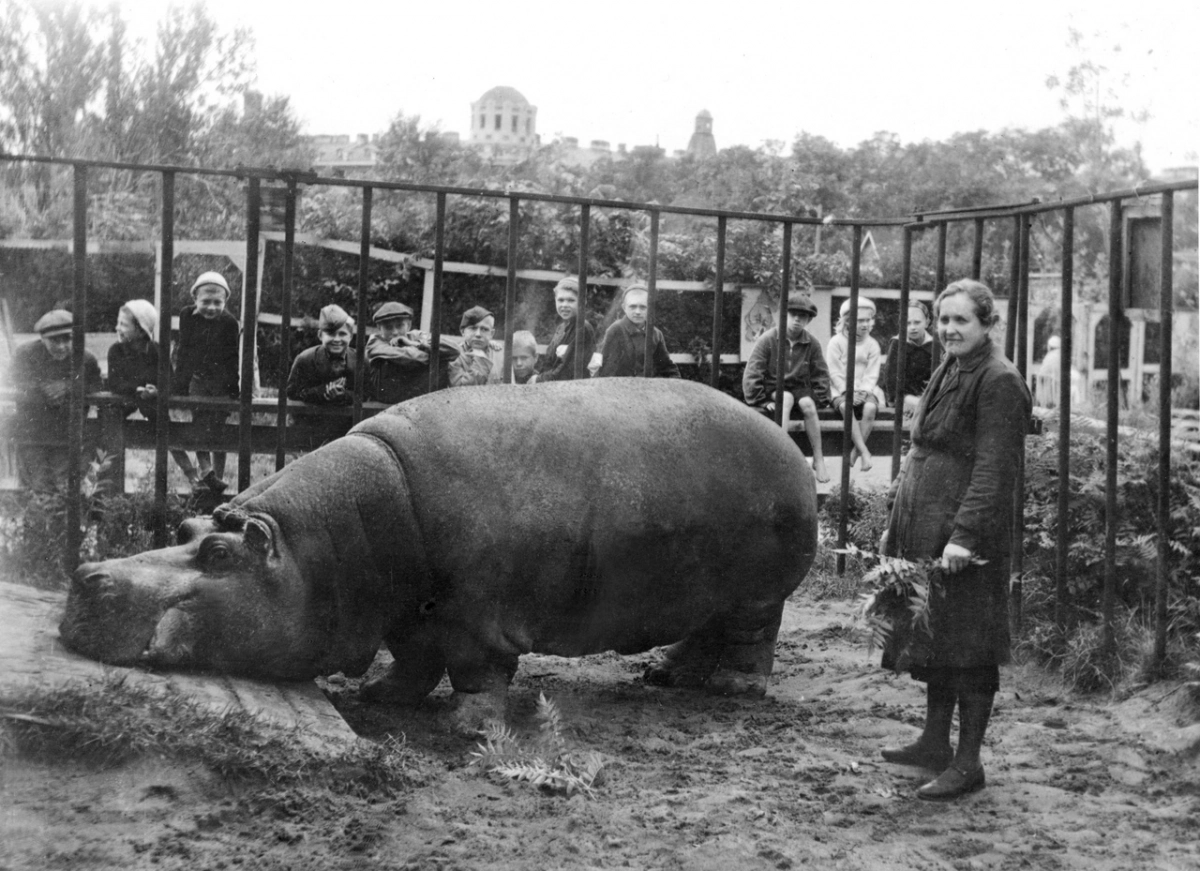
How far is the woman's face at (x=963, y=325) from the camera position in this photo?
14.2 ft

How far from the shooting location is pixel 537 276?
40.0ft

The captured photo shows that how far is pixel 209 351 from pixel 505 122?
12.2ft

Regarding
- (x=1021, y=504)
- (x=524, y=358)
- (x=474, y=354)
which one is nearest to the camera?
(x=1021, y=504)

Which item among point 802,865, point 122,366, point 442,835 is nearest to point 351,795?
point 442,835

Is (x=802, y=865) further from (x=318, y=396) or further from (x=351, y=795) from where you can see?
(x=318, y=396)

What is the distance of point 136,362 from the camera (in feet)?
21.6

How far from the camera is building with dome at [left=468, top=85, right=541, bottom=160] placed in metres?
8.12

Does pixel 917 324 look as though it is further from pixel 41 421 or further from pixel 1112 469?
pixel 41 421

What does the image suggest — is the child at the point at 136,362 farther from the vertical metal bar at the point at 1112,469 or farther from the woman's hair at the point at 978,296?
the vertical metal bar at the point at 1112,469

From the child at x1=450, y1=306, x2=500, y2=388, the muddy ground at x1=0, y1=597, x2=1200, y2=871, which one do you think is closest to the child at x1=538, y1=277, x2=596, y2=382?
the child at x1=450, y1=306, x2=500, y2=388

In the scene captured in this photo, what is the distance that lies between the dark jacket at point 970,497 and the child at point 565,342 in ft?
9.78

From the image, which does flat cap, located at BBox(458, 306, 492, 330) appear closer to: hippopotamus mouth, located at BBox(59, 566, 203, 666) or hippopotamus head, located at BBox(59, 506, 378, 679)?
hippopotamus head, located at BBox(59, 506, 378, 679)

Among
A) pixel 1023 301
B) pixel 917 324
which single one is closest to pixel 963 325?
pixel 1023 301

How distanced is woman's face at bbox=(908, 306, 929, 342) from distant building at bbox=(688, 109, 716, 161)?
3.41m
